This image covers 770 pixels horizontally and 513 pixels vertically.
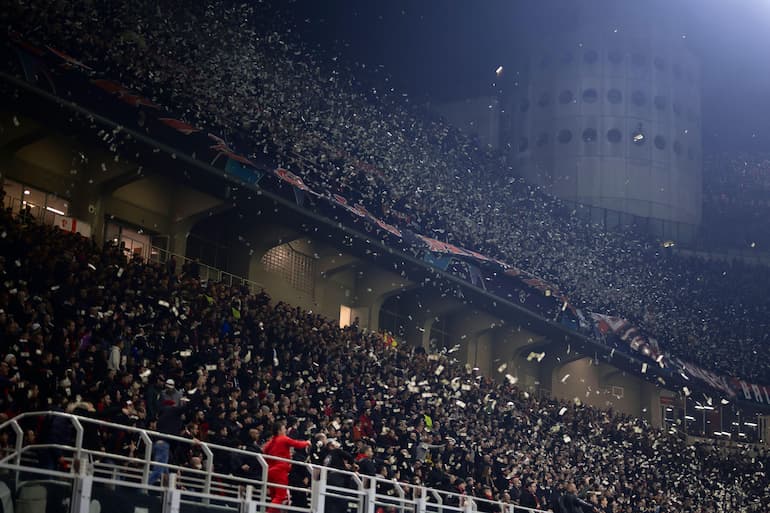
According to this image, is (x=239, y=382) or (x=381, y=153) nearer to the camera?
(x=239, y=382)

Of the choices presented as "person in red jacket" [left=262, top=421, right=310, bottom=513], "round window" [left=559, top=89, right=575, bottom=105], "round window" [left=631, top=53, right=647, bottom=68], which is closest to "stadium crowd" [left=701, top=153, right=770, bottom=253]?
"round window" [left=631, top=53, right=647, bottom=68]

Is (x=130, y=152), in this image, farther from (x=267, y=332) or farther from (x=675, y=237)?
(x=675, y=237)

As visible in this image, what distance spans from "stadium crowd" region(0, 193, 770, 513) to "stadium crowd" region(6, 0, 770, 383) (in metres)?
4.23

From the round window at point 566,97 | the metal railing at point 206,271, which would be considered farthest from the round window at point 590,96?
the metal railing at point 206,271

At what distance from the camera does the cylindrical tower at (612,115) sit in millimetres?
50469

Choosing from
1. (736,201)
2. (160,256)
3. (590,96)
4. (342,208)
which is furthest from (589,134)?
(160,256)

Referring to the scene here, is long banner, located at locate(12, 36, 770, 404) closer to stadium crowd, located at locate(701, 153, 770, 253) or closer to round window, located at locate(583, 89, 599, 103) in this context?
stadium crowd, located at locate(701, 153, 770, 253)

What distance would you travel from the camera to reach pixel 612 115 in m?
50.7

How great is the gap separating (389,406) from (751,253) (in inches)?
1439

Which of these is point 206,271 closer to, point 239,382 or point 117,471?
point 239,382

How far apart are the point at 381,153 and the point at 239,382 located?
59.2 ft

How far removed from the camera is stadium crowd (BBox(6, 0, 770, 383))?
2284 centimetres

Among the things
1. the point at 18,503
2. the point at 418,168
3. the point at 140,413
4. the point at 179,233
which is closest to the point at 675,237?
the point at 418,168

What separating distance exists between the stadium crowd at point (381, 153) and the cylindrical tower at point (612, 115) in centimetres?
373
